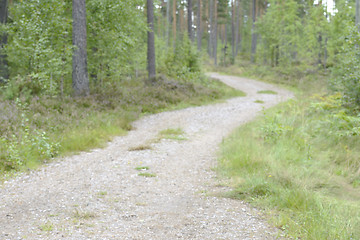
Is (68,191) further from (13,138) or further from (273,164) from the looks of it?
(273,164)

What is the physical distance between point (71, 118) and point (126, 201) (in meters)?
5.21

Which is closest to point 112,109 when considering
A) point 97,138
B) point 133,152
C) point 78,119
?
point 78,119

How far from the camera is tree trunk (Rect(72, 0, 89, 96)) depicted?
11469 millimetres

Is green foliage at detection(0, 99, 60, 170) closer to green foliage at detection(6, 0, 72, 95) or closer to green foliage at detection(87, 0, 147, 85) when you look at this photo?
green foliage at detection(6, 0, 72, 95)

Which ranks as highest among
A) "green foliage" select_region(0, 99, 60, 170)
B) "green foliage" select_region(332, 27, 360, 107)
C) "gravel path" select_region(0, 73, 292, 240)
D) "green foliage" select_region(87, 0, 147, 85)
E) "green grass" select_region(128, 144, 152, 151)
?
"green foliage" select_region(87, 0, 147, 85)

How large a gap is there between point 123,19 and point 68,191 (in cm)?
1009

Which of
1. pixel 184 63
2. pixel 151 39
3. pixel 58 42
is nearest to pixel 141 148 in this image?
pixel 58 42

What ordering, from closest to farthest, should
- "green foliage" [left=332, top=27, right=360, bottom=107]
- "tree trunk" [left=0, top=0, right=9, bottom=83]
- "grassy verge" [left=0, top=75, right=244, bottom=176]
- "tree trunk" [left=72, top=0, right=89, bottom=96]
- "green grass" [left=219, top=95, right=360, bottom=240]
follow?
1. "green grass" [left=219, top=95, right=360, bottom=240]
2. "grassy verge" [left=0, top=75, right=244, bottom=176]
3. "green foliage" [left=332, top=27, right=360, bottom=107]
4. "tree trunk" [left=72, top=0, right=89, bottom=96]
5. "tree trunk" [left=0, top=0, right=9, bottom=83]

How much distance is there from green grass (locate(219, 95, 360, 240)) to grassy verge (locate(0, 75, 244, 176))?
382 centimetres

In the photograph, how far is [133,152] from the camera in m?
7.82

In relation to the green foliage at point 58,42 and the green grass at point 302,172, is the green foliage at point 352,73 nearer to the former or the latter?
the green grass at point 302,172

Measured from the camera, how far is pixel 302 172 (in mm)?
6000

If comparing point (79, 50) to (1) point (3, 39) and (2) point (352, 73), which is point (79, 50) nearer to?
(1) point (3, 39)

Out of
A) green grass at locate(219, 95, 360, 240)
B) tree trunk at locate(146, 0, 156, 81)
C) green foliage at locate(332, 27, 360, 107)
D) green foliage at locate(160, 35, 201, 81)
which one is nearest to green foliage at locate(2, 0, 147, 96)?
tree trunk at locate(146, 0, 156, 81)
